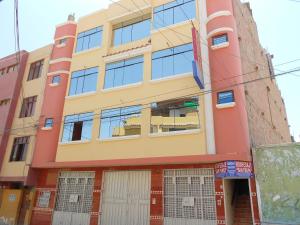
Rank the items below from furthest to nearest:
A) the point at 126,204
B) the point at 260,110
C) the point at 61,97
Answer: the point at 61,97
the point at 260,110
the point at 126,204

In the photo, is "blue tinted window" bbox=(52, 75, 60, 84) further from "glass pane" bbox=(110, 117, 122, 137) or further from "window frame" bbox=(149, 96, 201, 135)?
"window frame" bbox=(149, 96, 201, 135)

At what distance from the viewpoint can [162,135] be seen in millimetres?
13453

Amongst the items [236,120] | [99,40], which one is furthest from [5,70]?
[236,120]

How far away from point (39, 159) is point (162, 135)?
8.73 metres

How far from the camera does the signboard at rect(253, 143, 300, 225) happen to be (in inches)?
409

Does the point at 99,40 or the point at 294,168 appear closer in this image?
the point at 294,168

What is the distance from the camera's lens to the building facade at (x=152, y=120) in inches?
484

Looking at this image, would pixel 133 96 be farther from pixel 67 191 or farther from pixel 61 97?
pixel 67 191

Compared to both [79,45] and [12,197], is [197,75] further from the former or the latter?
[12,197]

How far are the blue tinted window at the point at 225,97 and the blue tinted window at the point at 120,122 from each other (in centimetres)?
459

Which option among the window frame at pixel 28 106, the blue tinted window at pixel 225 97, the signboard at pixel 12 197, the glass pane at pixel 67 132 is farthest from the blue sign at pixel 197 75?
the signboard at pixel 12 197

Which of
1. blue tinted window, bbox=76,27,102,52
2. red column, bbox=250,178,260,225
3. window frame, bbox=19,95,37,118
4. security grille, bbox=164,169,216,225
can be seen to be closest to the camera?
red column, bbox=250,178,260,225

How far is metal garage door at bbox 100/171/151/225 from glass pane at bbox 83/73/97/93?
19.5 ft

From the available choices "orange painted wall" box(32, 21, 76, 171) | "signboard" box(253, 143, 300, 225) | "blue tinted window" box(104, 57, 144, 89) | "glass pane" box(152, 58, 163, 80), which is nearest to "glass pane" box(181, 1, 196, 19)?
"glass pane" box(152, 58, 163, 80)
